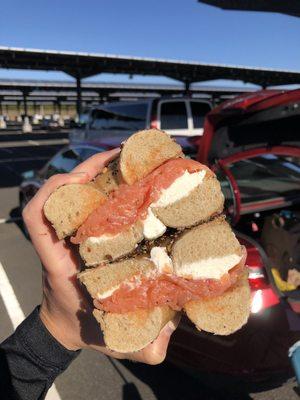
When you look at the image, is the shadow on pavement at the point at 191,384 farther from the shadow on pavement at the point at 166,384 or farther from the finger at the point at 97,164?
the finger at the point at 97,164

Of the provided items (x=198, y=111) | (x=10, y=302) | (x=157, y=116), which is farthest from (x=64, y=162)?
(x=198, y=111)

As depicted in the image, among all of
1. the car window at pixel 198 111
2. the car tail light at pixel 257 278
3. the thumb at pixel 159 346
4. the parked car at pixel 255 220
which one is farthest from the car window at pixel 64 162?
the car window at pixel 198 111

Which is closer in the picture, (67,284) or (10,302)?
(67,284)

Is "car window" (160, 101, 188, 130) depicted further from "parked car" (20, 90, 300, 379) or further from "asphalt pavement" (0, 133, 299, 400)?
"asphalt pavement" (0, 133, 299, 400)

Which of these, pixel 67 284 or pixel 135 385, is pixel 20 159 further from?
pixel 67 284

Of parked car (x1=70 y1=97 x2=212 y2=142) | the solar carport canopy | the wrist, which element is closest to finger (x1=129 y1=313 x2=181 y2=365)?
the wrist
